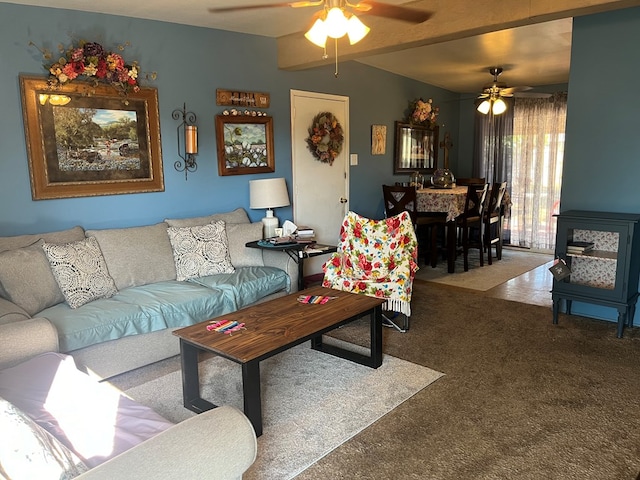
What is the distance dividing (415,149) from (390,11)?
418 centimetres

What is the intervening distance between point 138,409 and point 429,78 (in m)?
5.84

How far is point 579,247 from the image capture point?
12.6 ft

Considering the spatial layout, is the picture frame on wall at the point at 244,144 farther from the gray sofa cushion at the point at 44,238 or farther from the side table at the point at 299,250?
the gray sofa cushion at the point at 44,238

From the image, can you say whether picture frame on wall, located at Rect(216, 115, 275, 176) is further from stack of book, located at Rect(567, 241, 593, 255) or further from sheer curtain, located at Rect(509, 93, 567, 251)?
sheer curtain, located at Rect(509, 93, 567, 251)

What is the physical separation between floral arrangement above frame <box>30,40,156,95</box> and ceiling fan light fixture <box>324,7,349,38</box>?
Result: 1901 millimetres

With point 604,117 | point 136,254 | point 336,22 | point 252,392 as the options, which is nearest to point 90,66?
point 136,254

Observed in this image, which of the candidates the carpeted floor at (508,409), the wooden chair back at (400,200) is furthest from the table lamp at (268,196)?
the wooden chair back at (400,200)

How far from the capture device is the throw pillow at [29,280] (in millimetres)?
2846

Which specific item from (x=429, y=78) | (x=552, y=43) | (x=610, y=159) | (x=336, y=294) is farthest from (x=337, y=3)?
(x=429, y=78)

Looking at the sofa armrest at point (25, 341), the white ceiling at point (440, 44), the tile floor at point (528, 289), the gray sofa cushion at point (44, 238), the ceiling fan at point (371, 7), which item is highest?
the white ceiling at point (440, 44)

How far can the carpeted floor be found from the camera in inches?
82.9

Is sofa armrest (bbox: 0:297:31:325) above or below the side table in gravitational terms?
below

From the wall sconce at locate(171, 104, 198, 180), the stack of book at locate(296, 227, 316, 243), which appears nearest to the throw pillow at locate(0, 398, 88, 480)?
the stack of book at locate(296, 227, 316, 243)

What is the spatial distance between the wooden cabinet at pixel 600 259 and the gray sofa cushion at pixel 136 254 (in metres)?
3.10
